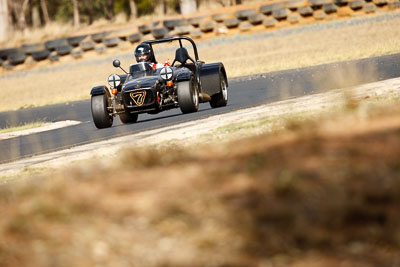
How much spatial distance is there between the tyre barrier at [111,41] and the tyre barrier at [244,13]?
5.16m

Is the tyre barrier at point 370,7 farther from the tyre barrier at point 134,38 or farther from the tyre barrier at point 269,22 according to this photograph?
the tyre barrier at point 134,38

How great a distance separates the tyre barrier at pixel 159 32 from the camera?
3147 centimetres

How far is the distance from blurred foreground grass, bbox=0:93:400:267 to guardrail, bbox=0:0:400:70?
2512cm

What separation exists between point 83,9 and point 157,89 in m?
74.0

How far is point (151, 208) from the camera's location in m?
4.98

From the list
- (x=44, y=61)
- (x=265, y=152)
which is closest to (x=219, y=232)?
(x=265, y=152)

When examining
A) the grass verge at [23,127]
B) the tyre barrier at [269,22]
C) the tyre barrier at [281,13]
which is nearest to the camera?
the grass verge at [23,127]

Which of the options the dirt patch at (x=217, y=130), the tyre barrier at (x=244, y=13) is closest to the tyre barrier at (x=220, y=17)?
the tyre barrier at (x=244, y=13)

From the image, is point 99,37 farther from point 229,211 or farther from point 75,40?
point 229,211

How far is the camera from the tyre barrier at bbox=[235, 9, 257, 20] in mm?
31253

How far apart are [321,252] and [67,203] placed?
6.06 feet

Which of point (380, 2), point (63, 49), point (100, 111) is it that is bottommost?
point (63, 49)

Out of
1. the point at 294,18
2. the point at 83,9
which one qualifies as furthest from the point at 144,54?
the point at 83,9

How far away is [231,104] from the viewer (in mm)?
15125
